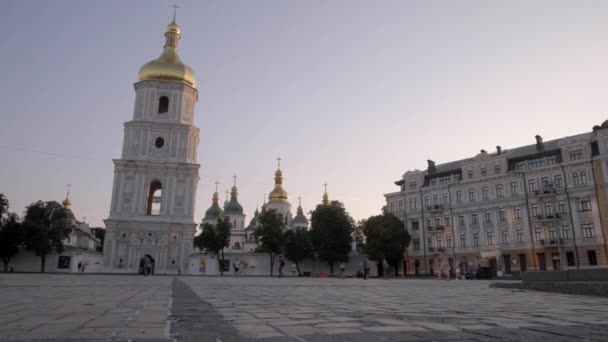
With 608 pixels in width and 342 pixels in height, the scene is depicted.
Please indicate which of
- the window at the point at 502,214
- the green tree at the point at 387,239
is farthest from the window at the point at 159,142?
the window at the point at 502,214

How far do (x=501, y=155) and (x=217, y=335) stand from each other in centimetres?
5283

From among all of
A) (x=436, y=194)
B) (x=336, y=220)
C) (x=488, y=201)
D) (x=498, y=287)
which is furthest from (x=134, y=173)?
(x=498, y=287)

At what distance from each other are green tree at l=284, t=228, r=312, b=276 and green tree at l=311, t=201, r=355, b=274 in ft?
4.34

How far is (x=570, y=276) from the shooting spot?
1338cm

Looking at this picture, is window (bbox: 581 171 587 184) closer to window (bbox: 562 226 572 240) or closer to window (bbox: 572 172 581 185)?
window (bbox: 572 172 581 185)

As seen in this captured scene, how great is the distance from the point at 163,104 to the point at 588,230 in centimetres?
5090

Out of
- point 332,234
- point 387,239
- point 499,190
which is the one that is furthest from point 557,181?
point 332,234

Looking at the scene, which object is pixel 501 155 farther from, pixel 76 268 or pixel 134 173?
pixel 76 268

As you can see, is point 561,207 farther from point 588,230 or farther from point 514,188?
point 514,188

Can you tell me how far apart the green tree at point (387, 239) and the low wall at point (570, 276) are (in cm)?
3865

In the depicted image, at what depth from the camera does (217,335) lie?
13.5ft

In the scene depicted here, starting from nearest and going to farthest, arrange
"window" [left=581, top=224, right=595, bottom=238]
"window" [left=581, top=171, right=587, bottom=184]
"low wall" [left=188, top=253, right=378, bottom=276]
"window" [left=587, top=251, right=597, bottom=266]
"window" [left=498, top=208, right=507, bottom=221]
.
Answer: "window" [left=587, top=251, right=597, bottom=266] < "window" [left=581, top=224, right=595, bottom=238] < "window" [left=581, top=171, right=587, bottom=184] < "window" [left=498, top=208, right=507, bottom=221] < "low wall" [left=188, top=253, right=378, bottom=276]

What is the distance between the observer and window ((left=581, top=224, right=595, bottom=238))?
140ft

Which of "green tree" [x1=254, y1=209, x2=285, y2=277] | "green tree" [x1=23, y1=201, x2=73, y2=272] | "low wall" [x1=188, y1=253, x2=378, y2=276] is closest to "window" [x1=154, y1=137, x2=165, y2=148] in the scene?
"low wall" [x1=188, y1=253, x2=378, y2=276]
